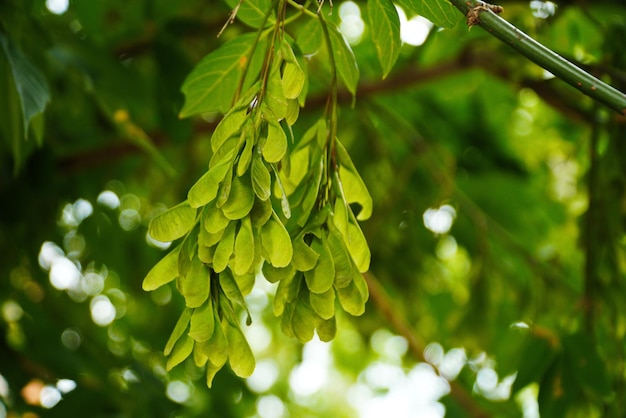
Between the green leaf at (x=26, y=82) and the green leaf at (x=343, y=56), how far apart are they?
1.36ft

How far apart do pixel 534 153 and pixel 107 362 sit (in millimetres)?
1815

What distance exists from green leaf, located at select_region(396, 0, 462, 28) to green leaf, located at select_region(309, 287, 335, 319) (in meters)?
0.33

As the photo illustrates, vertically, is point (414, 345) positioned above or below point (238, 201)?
below

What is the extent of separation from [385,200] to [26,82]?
3.73ft

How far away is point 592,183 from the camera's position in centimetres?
140

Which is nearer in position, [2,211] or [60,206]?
[2,211]

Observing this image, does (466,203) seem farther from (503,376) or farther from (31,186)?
(31,186)

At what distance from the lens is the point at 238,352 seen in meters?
0.73

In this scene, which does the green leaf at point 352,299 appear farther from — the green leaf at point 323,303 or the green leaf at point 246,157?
→ the green leaf at point 246,157

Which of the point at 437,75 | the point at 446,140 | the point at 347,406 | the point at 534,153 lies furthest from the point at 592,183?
the point at 347,406

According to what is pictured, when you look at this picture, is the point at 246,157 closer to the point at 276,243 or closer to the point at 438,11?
the point at 276,243

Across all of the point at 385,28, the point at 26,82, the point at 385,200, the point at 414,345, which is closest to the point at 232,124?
the point at 385,28

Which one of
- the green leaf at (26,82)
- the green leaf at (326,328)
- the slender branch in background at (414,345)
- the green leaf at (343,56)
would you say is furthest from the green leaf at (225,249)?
the slender branch in background at (414,345)

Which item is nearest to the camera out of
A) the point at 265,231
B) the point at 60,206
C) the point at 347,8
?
the point at 265,231
